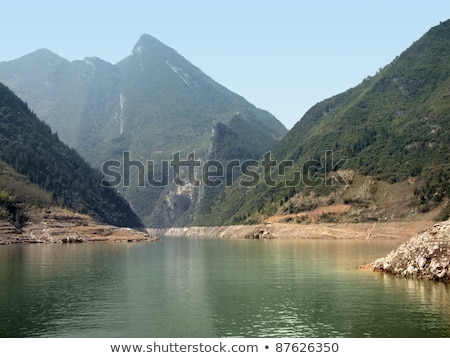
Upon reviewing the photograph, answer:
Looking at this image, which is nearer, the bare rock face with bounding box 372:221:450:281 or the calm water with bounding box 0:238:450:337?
the calm water with bounding box 0:238:450:337

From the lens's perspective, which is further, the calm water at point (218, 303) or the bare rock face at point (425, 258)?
the bare rock face at point (425, 258)

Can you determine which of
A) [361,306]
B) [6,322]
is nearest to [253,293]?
[361,306]

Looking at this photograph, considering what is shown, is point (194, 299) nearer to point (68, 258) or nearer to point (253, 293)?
point (253, 293)

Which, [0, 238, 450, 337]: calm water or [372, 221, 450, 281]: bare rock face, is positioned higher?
[372, 221, 450, 281]: bare rock face

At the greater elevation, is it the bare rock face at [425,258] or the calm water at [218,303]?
the bare rock face at [425,258]
